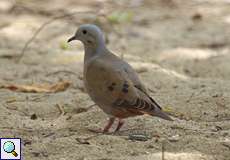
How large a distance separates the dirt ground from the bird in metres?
0.16

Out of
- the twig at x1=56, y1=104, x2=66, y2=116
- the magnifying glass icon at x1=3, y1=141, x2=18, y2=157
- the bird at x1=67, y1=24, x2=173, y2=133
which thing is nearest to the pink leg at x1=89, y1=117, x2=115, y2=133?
the bird at x1=67, y1=24, x2=173, y2=133

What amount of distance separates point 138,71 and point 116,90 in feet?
6.61

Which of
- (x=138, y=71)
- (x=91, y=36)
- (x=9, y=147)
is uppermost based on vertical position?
(x=91, y=36)

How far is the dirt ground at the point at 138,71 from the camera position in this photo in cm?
410

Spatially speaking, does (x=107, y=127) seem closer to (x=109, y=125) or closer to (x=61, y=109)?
(x=109, y=125)

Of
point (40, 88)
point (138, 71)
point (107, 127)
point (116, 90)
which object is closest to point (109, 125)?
point (107, 127)

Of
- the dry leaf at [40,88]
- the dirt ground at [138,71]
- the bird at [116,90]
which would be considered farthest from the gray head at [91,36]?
the dry leaf at [40,88]

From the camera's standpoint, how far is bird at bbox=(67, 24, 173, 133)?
14.2 ft

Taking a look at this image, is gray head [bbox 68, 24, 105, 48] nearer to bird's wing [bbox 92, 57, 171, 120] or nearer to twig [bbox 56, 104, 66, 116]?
bird's wing [bbox 92, 57, 171, 120]

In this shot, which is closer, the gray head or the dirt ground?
the dirt ground

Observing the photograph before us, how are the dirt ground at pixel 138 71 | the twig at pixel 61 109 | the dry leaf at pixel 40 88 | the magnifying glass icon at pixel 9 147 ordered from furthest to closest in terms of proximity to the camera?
the dry leaf at pixel 40 88 → the twig at pixel 61 109 → the dirt ground at pixel 138 71 → the magnifying glass icon at pixel 9 147

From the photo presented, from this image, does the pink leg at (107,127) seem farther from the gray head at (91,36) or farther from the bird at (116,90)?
the gray head at (91,36)

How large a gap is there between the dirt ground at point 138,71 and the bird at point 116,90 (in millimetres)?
156

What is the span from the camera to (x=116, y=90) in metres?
4.43
